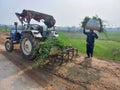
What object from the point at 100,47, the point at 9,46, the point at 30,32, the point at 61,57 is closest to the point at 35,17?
the point at 30,32

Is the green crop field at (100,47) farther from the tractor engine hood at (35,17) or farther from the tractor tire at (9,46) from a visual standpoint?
the tractor tire at (9,46)

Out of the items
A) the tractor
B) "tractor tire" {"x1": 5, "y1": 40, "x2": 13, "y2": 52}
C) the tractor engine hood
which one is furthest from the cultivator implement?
"tractor tire" {"x1": 5, "y1": 40, "x2": 13, "y2": 52}

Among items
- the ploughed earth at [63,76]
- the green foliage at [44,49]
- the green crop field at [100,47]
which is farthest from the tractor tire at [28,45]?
the green crop field at [100,47]

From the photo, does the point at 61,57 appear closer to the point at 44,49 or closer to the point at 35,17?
the point at 44,49

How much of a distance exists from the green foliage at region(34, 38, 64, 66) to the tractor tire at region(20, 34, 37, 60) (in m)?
0.49

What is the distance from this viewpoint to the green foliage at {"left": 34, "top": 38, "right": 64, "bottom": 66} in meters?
8.23

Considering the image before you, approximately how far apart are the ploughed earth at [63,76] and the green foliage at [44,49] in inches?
15.6

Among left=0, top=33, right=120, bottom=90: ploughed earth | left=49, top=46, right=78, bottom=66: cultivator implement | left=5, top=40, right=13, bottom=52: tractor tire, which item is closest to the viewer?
left=0, top=33, right=120, bottom=90: ploughed earth

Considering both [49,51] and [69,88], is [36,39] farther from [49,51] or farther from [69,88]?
[69,88]

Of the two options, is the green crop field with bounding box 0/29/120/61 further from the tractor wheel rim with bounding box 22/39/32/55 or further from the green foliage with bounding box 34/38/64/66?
the tractor wheel rim with bounding box 22/39/32/55

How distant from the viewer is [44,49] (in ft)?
27.5

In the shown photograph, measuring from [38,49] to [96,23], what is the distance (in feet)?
9.95

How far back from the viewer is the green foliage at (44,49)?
8.23 m

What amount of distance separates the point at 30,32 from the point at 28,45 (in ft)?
2.11
